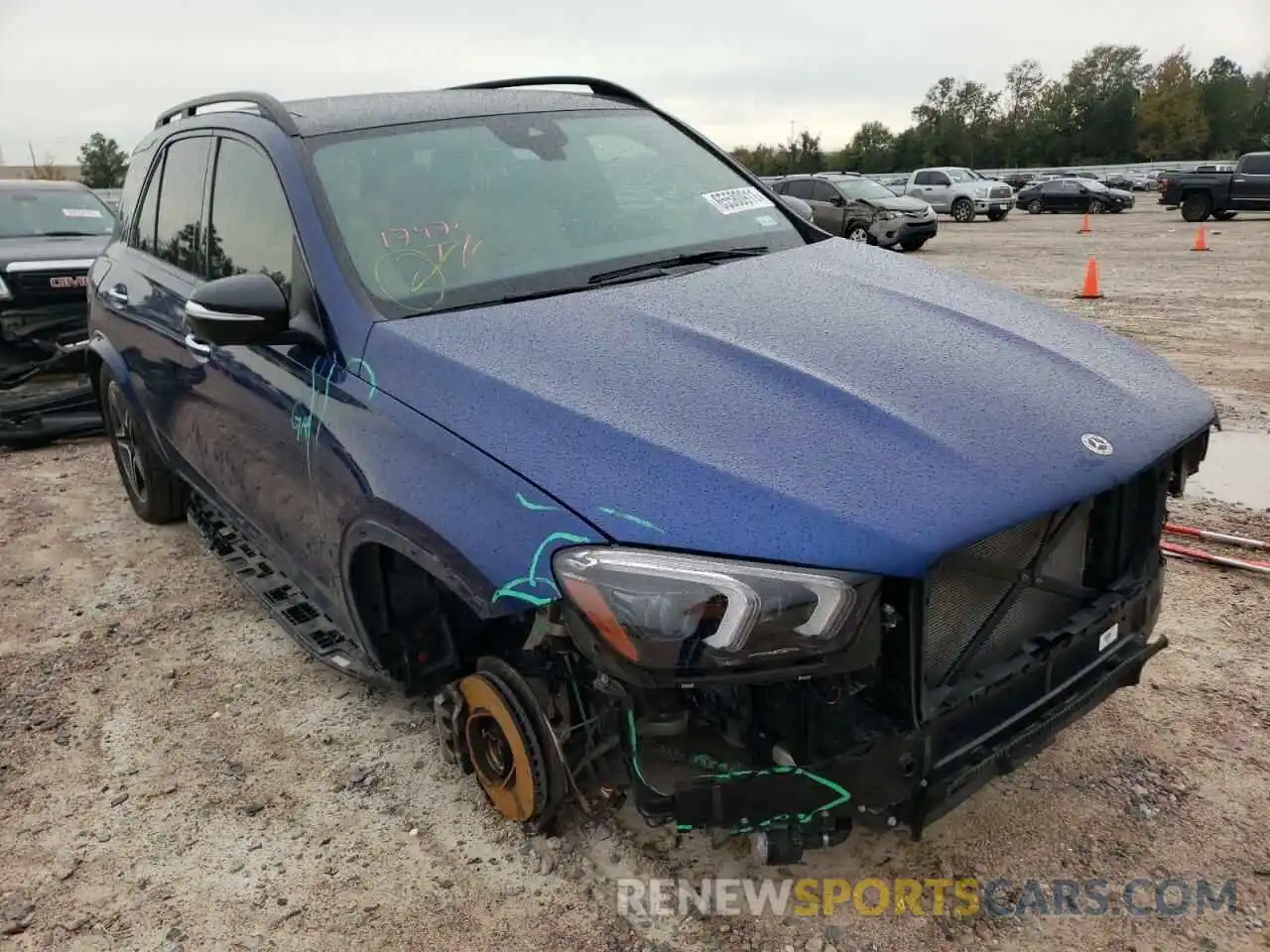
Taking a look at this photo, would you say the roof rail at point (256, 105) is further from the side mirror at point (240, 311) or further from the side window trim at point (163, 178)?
the side mirror at point (240, 311)

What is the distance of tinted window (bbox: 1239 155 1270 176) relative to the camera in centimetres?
2284

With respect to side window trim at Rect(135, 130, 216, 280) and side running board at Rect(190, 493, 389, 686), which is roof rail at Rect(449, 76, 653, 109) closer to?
side window trim at Rect(135, 130, 216, 280)

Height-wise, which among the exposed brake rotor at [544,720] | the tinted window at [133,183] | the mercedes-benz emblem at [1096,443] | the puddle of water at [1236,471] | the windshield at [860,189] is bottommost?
the puddle of water at [1236,471]

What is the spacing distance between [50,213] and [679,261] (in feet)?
26.3

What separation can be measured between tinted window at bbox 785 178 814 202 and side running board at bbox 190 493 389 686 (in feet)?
58.2

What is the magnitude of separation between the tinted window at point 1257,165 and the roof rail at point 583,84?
24311mm

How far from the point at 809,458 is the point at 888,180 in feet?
134

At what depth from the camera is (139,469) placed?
4930 mm

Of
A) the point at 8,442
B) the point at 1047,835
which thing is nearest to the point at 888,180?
the point at 8,442

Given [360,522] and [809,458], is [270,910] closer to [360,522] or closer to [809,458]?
[360,522]

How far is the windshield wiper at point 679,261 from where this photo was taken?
2.83 meters

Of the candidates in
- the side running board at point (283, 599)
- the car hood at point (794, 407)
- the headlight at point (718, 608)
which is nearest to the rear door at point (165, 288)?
the side running board at point (283, 599)

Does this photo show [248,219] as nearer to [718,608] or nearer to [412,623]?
[412,623]

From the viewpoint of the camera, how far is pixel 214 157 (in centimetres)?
349
